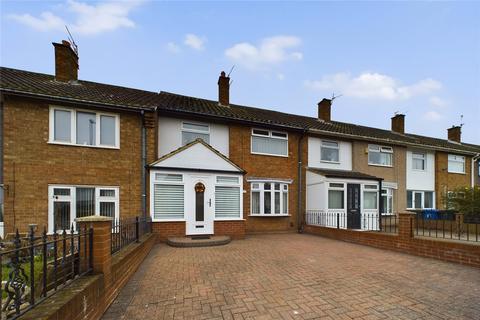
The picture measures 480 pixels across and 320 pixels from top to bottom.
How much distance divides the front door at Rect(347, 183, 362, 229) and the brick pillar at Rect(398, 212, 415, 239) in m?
4.48

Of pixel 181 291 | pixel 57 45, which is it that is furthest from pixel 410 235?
pixel 57 45

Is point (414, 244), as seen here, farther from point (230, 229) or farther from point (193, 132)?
point (193, 132)

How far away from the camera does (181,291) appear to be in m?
4.63

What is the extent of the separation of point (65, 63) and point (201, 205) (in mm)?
8514

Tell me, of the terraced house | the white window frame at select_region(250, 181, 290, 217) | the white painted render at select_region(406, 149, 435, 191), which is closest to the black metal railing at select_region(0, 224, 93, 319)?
the terraced house

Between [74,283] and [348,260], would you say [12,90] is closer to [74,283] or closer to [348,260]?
[74,283]

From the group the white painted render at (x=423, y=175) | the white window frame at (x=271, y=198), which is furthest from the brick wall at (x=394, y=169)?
the white window frame at (x=271, y=198)

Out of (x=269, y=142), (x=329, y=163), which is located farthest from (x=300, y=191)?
(x=269, y=142)

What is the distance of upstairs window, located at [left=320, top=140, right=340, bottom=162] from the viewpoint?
1435 cm

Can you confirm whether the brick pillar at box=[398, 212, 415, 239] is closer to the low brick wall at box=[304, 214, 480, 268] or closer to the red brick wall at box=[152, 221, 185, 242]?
the low brick wall at box=[304, 214, 480, 268]

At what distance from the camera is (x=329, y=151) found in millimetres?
14562

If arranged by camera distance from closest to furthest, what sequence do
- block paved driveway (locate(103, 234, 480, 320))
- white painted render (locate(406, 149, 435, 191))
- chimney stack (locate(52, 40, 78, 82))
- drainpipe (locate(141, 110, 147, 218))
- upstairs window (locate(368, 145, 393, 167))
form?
block paved driveway (locate(103, 234, 480, 320)), drainpipe (locate(141, 110, 147, 218)), chimney stack (locate(52, 40, 78, 82)), upstairs window (locate(368, 145, 393, 167)), white painted render (locate(406, 149, 435, 191))

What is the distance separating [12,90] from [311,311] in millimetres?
10544

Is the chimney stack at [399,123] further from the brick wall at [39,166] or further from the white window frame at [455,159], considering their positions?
the brick wall at [39,166]
